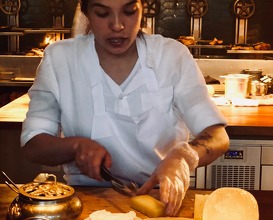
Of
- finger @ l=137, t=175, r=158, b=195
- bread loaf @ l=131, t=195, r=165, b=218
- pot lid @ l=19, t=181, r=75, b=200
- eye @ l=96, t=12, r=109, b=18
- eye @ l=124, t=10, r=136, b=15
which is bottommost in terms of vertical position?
bread loaf @ l=131, t=195, r=165, b=218

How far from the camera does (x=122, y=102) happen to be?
224 cm

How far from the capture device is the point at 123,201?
192cm

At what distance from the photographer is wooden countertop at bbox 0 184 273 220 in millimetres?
1835

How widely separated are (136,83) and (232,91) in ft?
6.76

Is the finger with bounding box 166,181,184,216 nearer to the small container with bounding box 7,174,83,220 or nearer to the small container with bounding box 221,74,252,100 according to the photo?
the small container with bounding box 7,174,83,220

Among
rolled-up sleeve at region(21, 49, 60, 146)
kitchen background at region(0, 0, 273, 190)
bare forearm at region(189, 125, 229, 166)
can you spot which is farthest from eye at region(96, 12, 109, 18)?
kitchen background at region(0, 0, 273, 190)

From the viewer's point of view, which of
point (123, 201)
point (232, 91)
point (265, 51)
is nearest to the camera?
point (123, 201)

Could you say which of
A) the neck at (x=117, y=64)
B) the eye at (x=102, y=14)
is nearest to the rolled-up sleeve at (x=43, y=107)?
the neck at (x=117, y=64)

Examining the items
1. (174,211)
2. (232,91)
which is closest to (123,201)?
(174,211)

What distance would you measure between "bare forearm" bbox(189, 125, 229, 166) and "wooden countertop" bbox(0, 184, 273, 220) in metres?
0.14

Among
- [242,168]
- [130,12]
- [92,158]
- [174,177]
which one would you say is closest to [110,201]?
[92,158]

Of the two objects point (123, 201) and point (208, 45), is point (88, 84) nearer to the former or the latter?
point (123, 201)

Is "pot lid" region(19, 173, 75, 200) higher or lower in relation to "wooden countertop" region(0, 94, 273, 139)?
higher

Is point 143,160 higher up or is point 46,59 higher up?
Answer: point 46,59
